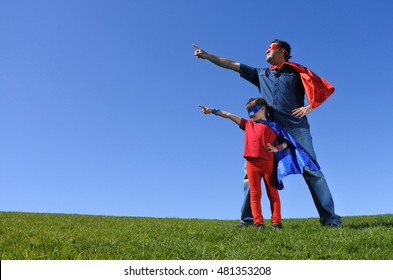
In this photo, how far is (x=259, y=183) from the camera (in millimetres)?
7965

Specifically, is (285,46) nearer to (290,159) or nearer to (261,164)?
(290,159)

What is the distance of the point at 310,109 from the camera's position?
8109 mm

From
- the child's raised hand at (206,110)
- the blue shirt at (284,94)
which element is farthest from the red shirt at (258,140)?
the child's raised hand at (206,110)

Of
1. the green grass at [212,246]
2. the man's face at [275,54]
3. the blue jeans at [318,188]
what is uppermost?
the man's face at [275,54]

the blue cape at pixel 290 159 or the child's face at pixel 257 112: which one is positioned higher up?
the child's face at pixel 257 112

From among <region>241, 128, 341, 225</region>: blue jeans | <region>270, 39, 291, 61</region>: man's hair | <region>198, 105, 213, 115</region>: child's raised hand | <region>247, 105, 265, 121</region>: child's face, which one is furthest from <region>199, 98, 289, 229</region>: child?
<region>270, 39, 291, 61</region>: man's hair

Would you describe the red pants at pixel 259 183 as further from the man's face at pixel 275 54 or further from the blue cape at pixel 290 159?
the man's face at pixel 275 54

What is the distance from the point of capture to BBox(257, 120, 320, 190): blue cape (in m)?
8.04

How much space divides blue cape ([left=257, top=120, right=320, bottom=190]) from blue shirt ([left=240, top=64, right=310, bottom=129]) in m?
0.27

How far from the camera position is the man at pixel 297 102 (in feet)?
27.0
